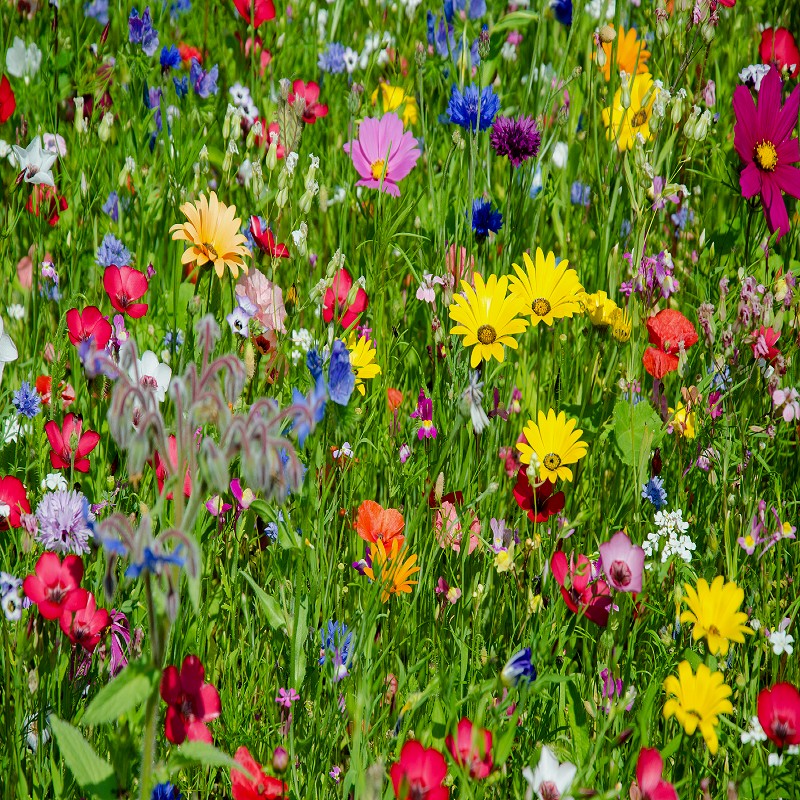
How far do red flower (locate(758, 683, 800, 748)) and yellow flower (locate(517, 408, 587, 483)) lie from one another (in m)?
0.51

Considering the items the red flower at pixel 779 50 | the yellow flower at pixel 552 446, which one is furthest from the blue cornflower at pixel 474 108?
the red flower at pixel 779 50

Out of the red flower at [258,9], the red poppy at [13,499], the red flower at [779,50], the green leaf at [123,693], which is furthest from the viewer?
the red flower at [258,9]

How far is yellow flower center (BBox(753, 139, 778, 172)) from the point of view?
2176 millimetres

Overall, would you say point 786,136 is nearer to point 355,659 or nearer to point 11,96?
point 355,659

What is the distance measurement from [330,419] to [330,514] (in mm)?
176

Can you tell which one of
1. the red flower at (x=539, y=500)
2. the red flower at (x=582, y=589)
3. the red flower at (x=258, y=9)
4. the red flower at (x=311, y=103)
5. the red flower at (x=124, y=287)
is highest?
the red flower at (x=258, y=9)

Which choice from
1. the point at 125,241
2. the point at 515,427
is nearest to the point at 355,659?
the point at 515,427

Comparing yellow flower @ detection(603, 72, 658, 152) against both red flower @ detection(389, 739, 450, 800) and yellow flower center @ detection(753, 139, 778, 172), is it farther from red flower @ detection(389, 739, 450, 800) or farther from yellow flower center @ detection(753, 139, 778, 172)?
red flower @ detection(389, 739, 450, 800)

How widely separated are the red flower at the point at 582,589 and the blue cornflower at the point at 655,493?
0.71 ft

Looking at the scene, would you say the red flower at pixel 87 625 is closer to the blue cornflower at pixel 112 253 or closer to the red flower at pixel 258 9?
the blue cornflower at pixel 112 253

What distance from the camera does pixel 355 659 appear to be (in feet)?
4.68

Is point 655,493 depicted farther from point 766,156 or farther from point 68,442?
point 68,442

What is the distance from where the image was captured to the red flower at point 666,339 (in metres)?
1.87

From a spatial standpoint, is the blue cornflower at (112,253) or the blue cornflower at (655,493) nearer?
the blue cornflower at (655,493)
